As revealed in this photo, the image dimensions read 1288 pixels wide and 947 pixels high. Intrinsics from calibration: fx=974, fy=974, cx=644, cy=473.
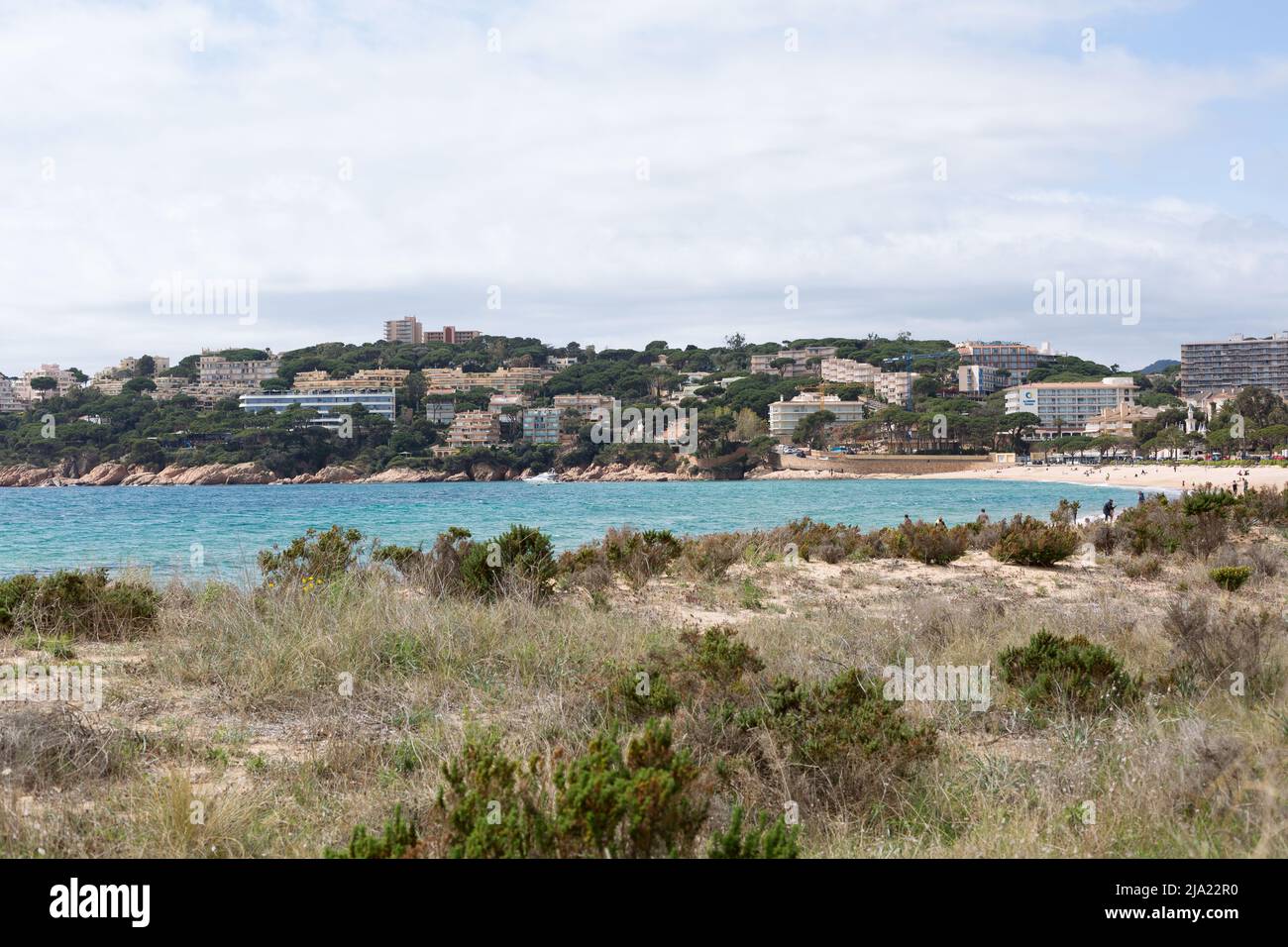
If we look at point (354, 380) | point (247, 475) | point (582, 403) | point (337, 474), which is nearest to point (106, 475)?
point (247, 475)

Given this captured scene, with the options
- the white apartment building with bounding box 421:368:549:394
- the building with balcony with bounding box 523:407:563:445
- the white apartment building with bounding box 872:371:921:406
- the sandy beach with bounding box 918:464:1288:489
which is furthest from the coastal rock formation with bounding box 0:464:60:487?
the white apartment building with bounding box 872:371:921:406

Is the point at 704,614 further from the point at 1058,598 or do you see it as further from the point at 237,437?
the point at 237,437

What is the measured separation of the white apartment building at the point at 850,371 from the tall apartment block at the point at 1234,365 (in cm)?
5468

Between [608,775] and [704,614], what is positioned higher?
[608,775]

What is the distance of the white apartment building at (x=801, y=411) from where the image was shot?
115m

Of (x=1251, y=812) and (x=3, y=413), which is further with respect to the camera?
(x=3, y=413)

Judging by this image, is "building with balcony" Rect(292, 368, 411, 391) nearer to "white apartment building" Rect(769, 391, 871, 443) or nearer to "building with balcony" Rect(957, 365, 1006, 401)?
"white apartment building" Rect(769, 391, 871, 443)

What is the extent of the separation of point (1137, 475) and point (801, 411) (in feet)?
159

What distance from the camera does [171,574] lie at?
9.85 meters

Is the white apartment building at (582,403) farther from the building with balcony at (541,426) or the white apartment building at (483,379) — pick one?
the white apartment building at (483,379)

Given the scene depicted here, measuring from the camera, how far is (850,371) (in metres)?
156

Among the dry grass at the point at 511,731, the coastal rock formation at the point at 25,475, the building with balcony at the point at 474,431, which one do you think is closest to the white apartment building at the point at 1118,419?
the building with balcony at the point at 474,431

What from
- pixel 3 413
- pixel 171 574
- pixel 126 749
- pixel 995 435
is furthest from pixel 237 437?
pixel 126 749
